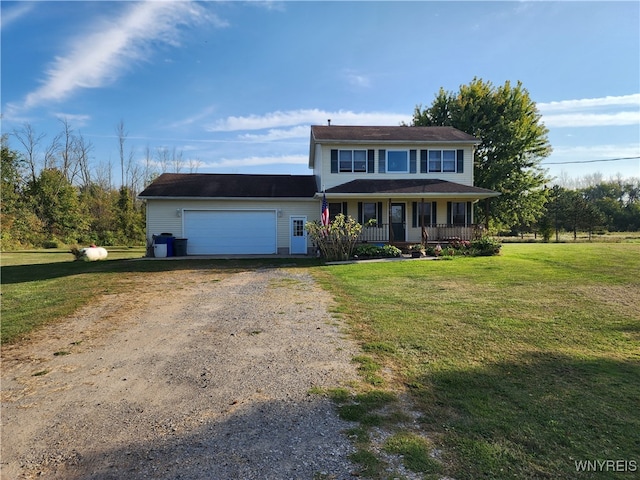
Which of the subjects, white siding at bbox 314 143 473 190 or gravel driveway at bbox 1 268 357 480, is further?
white siding at bbox 314 143 473 190

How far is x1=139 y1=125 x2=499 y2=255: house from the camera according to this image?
18.7 meters

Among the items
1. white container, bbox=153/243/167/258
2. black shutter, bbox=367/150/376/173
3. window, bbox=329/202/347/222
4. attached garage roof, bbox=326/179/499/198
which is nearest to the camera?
attached garage roof, bbox=326/179/499/198

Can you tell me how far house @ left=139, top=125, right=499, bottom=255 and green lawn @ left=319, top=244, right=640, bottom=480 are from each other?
982cm

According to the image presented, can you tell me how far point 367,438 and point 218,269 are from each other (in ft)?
37.3

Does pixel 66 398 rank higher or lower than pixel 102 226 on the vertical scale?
lower

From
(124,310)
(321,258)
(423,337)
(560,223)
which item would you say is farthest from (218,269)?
(560,223)

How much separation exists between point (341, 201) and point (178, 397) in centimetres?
1617

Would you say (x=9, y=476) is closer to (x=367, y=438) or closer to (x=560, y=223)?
(x=367, y=438)

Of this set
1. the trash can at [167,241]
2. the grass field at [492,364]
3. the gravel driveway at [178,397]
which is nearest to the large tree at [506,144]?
the grass field at [492,364]

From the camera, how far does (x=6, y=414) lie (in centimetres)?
340

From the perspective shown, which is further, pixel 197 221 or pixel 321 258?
pixel 197 221

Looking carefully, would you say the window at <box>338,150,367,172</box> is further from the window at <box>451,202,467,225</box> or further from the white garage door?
the window at <box>451,202,467,225</box>
